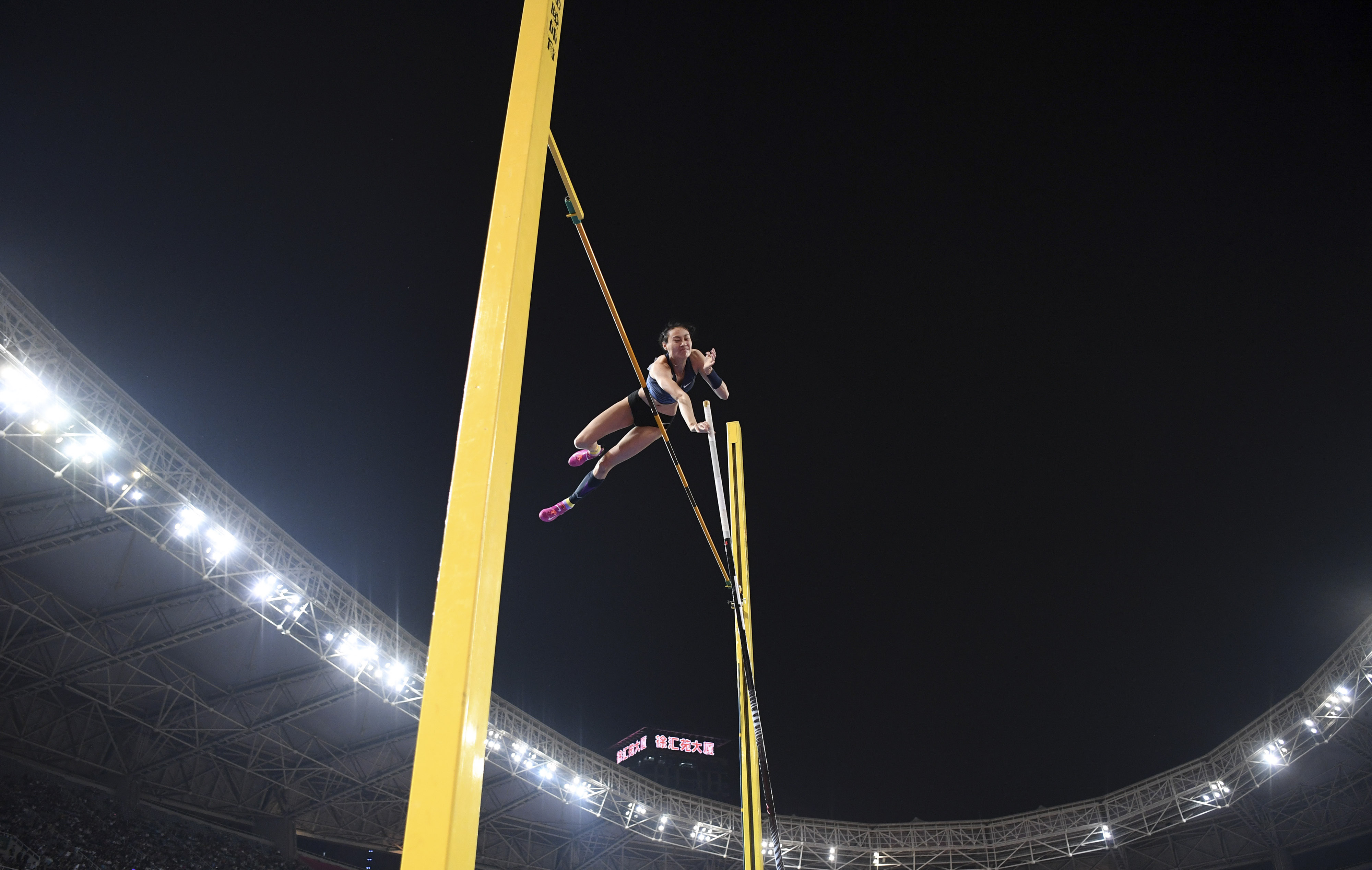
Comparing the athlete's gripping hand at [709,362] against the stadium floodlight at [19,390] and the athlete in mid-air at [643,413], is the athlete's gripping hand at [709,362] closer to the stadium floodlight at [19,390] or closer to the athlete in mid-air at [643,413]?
the athlete in mid-air at [643,413]

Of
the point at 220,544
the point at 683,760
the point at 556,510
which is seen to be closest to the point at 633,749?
the point at 683,760

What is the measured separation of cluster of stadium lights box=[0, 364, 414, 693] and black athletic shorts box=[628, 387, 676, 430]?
745 cm

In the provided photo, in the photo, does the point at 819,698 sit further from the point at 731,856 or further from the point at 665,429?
the point at 665,429

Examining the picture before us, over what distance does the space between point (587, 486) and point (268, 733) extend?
40.9 ft

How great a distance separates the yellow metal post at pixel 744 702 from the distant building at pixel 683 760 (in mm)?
29679

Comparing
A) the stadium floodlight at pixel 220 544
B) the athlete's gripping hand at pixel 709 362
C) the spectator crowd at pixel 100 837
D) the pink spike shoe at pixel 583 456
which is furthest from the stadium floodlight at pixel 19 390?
the athlete's gripping hand at pixel 709 362

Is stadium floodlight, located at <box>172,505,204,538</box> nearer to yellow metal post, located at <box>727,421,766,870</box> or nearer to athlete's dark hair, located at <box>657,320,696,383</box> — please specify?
yellow metal post, located at <box>727,421,766,870</box>

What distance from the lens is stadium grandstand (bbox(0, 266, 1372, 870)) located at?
1004 cm

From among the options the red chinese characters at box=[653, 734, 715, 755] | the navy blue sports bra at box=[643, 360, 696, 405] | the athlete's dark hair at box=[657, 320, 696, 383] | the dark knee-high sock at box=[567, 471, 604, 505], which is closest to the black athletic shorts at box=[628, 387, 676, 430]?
the navy blue sports bra at box=[643, 360, 696, 405]

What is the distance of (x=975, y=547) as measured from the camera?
16375 mm

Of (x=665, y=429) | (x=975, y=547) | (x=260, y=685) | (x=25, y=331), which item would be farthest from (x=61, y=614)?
(x=975, y=547)

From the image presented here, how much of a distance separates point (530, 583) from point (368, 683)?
4.97m

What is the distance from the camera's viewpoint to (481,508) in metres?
2.20

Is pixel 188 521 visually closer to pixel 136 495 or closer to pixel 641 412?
pixel 136 495
